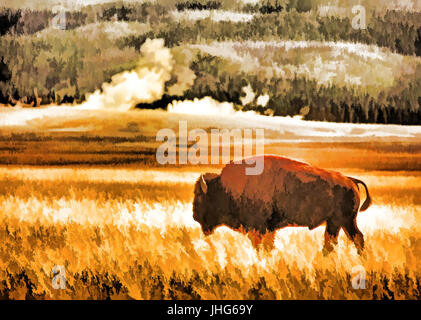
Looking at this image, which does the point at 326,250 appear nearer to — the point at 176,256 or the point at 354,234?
the point at 354,234

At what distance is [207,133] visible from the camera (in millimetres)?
6445

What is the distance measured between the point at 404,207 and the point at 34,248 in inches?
158

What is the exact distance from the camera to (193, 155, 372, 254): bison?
419 centimetres

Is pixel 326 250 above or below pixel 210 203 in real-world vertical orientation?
below

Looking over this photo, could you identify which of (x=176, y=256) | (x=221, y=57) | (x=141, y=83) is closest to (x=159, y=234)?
(x=176, y=256)

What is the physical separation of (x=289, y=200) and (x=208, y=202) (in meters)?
0.71

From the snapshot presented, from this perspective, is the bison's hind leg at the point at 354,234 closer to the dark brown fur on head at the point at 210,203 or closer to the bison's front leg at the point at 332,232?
the bison's front leg at the point at 332,232

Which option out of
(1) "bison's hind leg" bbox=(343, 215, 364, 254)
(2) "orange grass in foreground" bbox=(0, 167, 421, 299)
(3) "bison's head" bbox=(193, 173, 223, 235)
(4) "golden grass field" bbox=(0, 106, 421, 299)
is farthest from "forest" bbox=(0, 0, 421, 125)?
(1) "bison's hind leg" bbox=(343, 215, 364, 254)

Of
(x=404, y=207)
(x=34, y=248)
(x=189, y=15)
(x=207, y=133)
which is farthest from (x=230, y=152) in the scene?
(x=34, y=248)

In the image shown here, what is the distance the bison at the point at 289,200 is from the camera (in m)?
4.19

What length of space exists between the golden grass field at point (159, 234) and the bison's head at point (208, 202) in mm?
146

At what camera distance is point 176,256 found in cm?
405

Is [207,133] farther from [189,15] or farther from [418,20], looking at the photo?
[418,20]

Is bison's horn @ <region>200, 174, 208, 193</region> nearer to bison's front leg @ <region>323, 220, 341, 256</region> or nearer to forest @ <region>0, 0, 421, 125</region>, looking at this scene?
bison's front leg @ <region>323, 220, 341, 256</region>
